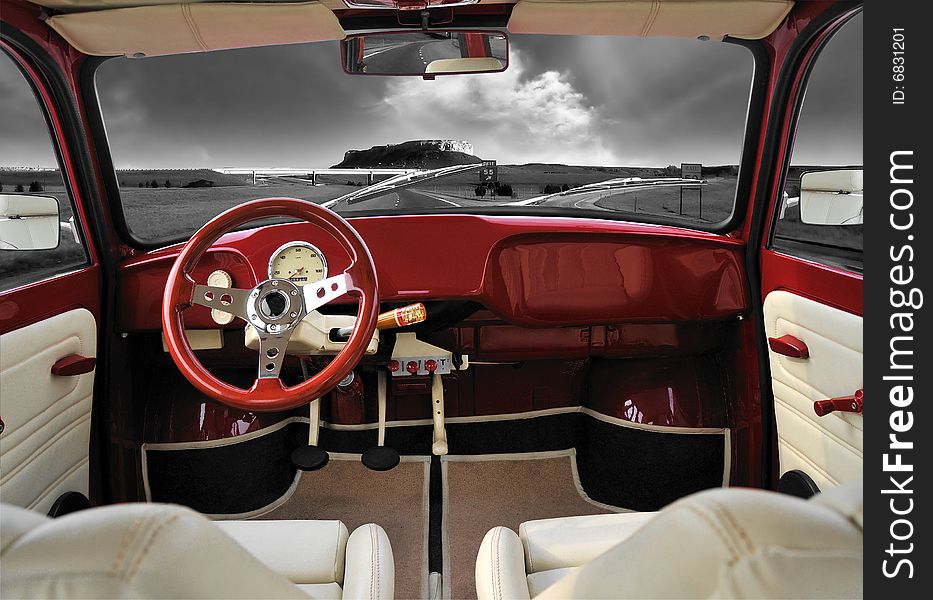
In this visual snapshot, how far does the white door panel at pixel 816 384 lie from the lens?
152 cm

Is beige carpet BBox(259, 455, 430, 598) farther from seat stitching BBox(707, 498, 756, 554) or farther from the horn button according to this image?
seat stitching BBox(707, 498, 756, 554)

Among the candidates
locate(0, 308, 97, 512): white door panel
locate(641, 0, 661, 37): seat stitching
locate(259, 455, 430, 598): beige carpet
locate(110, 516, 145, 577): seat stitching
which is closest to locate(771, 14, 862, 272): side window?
locate(641, 0, 661, 37): seat stitching

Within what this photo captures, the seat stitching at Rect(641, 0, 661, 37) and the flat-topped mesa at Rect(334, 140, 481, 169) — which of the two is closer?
the seat stitching at Rect(641, 0, 661, 37)

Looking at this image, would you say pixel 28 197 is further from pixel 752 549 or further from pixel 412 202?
pixel 752 549

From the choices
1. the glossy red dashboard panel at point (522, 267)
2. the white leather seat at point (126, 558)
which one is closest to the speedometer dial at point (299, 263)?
the glossy red dashboard panel at point (522, 267)

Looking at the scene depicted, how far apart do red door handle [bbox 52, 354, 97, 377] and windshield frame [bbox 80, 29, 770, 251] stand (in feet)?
1.64

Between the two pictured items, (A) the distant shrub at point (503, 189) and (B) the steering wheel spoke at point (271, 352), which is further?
(A) the distant shrub at point (503, 189)

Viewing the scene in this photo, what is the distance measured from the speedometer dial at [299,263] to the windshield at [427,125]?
269mm

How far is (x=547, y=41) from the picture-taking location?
1.95 m

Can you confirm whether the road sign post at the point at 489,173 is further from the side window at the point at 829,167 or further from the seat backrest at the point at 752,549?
the seat backrest at the point at 752,549

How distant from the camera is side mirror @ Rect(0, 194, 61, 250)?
170 centimetres

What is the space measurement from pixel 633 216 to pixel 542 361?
71 cm

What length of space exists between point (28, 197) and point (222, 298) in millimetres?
774
